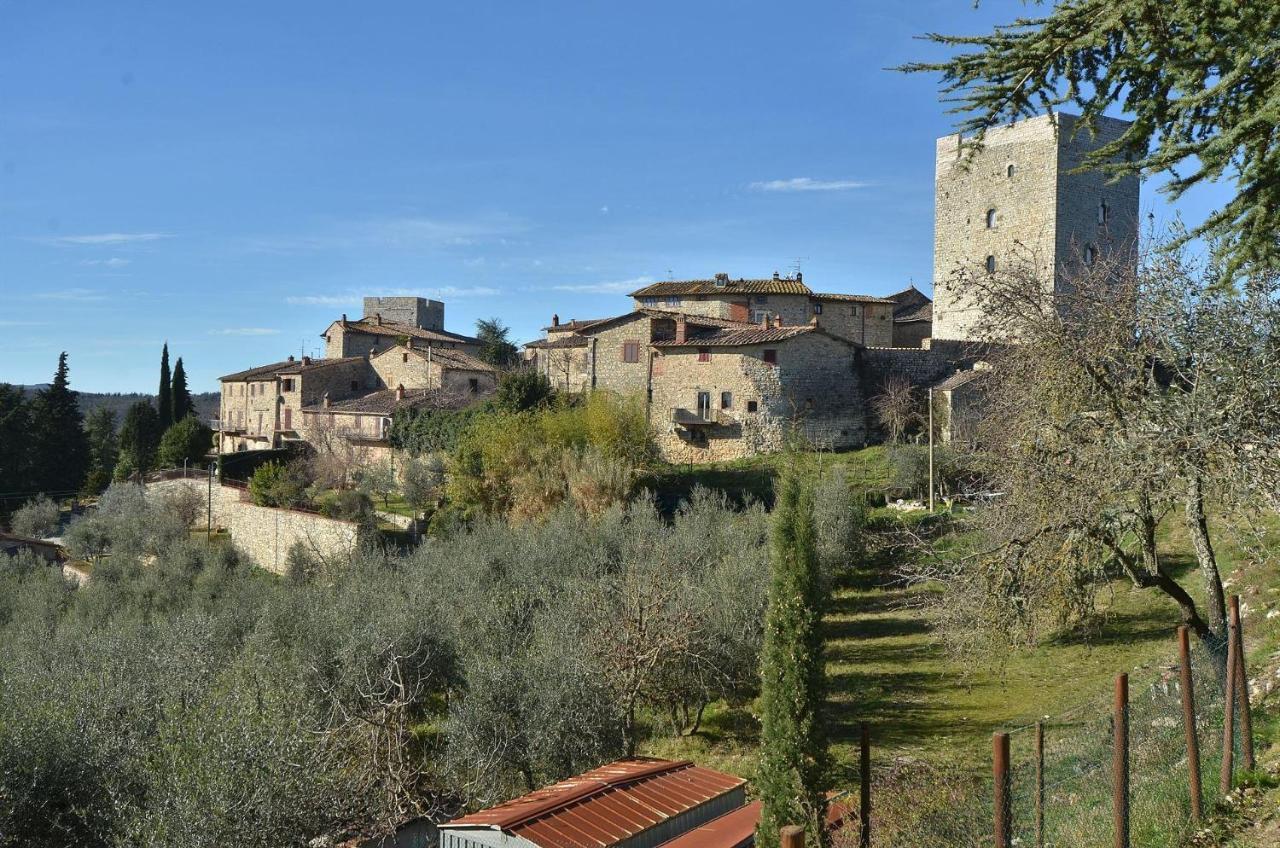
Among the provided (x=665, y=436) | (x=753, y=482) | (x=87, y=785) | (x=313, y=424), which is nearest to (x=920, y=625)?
(x=753, y=482)

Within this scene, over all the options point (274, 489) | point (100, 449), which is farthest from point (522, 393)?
point (100, 449)

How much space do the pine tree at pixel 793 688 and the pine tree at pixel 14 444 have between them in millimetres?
49658

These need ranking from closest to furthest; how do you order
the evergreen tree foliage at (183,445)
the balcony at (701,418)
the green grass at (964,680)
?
the green grass at (964,680) < the balcony at (701,418) < the evergreen tree foliage at (183,445)

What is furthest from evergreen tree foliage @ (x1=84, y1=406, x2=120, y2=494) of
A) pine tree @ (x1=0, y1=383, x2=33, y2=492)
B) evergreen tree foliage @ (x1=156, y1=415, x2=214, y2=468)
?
evergreen tree foliage @ (x1=156, y1=415, x2=214, y2=468)

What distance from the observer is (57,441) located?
171 ft

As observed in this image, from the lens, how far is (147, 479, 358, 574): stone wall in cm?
2908

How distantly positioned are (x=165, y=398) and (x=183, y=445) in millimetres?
9457

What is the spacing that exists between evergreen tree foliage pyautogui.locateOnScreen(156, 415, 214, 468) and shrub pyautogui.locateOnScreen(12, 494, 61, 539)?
554cm

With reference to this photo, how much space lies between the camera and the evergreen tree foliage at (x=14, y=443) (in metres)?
49.7

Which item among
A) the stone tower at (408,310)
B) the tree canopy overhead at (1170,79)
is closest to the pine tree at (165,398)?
the stone tower at (408,310)

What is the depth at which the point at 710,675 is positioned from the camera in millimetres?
16562

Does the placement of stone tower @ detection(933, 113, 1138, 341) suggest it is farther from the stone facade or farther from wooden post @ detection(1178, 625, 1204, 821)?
wooden post @ detection(1178, 625, 1204, 821)

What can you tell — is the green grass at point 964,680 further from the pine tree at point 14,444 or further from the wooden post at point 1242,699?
the pine tree at point 14,444

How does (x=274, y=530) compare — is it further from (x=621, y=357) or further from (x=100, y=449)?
(x=100, y=449)
